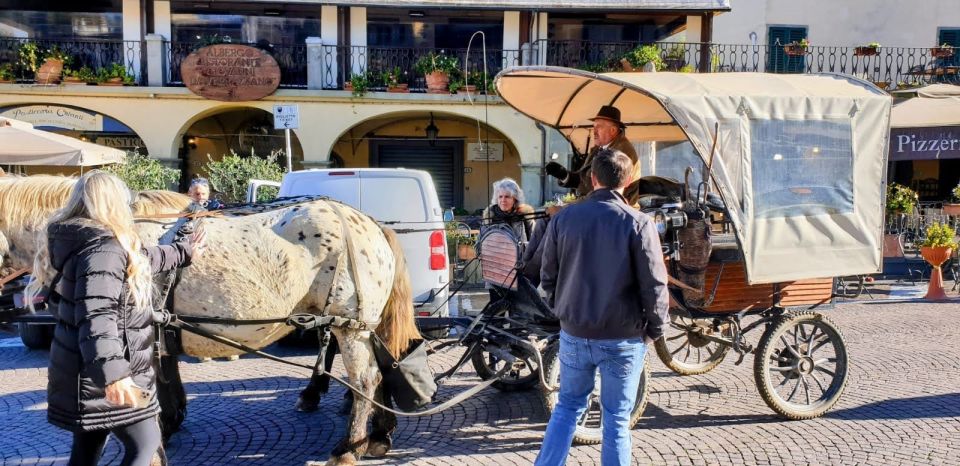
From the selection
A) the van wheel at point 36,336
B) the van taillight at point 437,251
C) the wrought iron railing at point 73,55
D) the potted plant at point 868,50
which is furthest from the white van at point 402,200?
the potted plant at point 868,50

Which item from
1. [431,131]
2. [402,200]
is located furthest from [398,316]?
[431,131]

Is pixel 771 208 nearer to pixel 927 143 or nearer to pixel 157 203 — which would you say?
pixel 157 203

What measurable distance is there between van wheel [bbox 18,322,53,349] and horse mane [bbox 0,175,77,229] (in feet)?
13.8

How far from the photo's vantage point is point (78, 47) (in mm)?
17312

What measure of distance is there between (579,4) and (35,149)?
10966 mm

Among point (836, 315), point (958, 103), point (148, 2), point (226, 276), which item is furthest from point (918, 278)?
point (148, 2)

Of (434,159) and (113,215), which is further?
(434,159)

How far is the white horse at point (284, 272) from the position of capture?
175 inches

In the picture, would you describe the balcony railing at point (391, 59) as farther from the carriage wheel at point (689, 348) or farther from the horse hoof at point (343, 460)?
the horse hoof at point (343, 460)

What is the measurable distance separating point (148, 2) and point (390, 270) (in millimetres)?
14756

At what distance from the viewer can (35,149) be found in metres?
11.0

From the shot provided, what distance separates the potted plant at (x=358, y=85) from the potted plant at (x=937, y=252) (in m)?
11.1

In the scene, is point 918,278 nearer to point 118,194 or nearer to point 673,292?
point 673,292

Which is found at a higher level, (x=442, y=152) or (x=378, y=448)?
(x=442, y=152)
